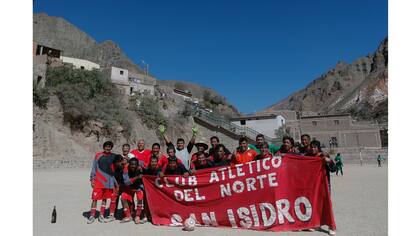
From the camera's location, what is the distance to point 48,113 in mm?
25844

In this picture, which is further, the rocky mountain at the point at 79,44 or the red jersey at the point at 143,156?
the rocky mountain at the point at 79,44

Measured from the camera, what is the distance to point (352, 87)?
120500 millimetres

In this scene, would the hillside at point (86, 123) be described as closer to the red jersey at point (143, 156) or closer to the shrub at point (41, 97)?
the shrub at point (41, 97)

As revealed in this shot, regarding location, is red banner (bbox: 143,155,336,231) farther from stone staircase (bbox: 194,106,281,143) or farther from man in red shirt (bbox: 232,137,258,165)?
stone staircase (bbox: 194,106,281,143)

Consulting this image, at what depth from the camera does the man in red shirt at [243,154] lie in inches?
256

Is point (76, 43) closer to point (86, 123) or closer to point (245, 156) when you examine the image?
point (86, 123)

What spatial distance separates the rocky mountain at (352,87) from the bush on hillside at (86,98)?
63457mm

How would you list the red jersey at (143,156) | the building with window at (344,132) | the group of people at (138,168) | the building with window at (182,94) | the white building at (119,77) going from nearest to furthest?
1. the group of people at (138,168)
2. the red jersey at (143,156)
3. the building with window at (344,132)
4. the white building at (119,77)
5. the building with window at (182,94)

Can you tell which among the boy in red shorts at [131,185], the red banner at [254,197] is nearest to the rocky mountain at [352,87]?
the red banner at [254,197]

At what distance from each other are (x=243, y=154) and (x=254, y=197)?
1079mm

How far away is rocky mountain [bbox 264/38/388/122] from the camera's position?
8438cm

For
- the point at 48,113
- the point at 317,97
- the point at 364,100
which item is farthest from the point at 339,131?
the point at 317,97

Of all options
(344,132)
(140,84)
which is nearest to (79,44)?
(140,84)

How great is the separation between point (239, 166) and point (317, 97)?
436 ft
